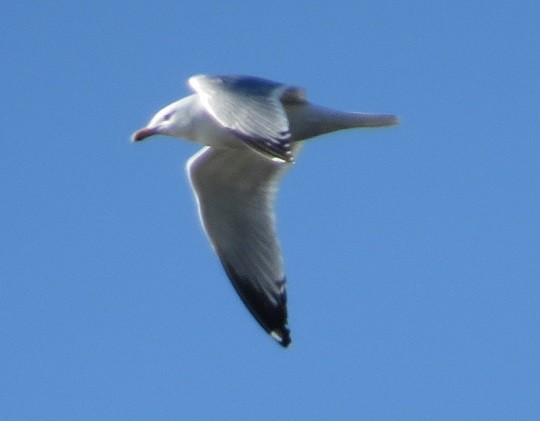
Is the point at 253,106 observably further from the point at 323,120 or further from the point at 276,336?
the point at 276,336

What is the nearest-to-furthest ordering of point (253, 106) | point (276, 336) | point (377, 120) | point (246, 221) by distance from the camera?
1. point (253, 106)
2. point (377, 120)
3. point (276, 336)
4. point (246, 221)

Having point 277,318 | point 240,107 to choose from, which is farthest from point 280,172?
point 240,107

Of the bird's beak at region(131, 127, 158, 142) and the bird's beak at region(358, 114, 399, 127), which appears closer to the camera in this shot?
the bird's beak at region(358, 114, 399, 127)

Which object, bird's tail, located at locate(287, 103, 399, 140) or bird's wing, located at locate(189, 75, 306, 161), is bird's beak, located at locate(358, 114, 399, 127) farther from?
bird's wing, located at locate(189, 75, 306, 161)

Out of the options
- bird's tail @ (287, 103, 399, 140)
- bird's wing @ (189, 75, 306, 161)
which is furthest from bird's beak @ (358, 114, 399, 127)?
bird's wing @ (189, 75, 306, 161)

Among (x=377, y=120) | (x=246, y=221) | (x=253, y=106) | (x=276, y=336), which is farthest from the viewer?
(x=246, y=221)

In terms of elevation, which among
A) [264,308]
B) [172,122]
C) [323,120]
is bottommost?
[264,308]

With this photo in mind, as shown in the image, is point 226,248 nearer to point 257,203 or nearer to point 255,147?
point 257,203

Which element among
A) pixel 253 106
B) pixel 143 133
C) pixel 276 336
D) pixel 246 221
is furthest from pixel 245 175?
pixel 253 106
